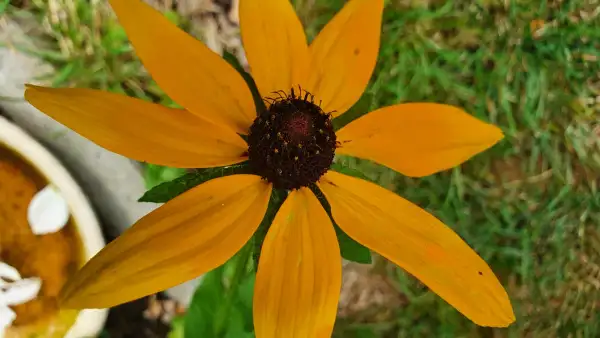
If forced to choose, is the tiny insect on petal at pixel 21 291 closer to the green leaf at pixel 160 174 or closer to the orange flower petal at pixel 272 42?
the green leaf at pixel 160 174

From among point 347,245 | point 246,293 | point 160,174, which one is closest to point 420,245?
point 347,245

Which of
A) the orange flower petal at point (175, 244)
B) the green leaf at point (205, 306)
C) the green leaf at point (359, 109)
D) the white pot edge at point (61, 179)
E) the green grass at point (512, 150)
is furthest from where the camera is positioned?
the green grass at point (512, 150)

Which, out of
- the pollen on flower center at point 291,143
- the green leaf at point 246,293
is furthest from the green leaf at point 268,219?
the green leaf at point 246,293

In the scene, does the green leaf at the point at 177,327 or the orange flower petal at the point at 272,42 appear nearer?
the orange flower petal at the point at 272,42

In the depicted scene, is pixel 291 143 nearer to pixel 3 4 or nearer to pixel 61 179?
pixel 61 179

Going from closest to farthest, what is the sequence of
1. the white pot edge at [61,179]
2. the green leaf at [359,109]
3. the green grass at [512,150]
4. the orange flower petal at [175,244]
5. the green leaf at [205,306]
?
the orange flower petal at [175,244] < the green leaf at [359,109] < the green leaf at [205,306] < the white pot edge at [61,179] < the green grass at [512,150]

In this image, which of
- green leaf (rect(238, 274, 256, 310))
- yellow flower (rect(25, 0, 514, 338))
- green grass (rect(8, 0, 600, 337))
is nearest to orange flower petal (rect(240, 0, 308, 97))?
yellow flower (rect(25, 0, 514, 338))

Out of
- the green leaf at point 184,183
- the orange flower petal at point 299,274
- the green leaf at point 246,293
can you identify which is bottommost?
the green leaf at point 246,293

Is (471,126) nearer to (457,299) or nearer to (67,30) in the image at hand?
(457,299)
